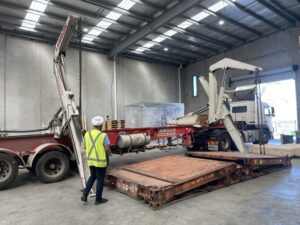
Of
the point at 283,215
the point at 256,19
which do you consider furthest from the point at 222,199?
the point at 256,19

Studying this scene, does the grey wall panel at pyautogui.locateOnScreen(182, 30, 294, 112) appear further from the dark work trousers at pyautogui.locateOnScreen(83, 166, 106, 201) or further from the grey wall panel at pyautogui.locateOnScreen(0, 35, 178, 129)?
the dark work trousers at pyautogui.locateOnScreen(83, 166, 106, 201)

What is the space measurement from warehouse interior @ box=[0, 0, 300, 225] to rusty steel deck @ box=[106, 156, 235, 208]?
0.20ft

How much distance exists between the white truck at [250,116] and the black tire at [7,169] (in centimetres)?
1049

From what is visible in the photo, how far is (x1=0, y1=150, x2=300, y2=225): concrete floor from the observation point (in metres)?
3.85

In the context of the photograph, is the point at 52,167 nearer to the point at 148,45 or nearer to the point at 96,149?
the point at 96,149

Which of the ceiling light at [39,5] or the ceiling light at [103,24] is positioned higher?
the ceiling light at [103,24]

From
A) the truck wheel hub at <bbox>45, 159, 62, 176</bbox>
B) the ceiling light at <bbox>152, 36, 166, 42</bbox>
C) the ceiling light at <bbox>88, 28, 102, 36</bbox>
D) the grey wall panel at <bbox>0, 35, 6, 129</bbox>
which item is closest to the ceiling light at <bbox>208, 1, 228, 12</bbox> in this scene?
the ceiling light at <bbox>152, 36, 166, 42</bbox>

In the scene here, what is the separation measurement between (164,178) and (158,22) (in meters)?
9.66

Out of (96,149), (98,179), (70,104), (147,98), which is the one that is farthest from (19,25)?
(98,179)

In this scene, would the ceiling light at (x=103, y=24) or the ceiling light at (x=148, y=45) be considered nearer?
the ceiling light at (x=103, y=24)

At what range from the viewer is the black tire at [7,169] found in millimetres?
5922

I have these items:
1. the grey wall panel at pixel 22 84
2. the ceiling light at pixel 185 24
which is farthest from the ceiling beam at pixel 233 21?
the grey wall panel at pixel 22 84

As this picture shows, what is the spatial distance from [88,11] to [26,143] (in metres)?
7.89

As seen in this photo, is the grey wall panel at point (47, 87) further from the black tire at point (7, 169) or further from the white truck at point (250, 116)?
the white truck at point (250, 116)
